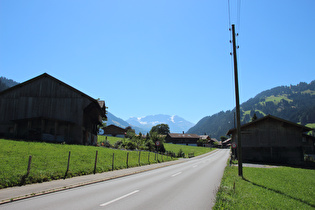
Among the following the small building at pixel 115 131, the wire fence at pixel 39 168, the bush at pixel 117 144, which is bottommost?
the wire fence at pixel 39 168

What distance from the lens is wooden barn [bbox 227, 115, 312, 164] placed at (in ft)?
111

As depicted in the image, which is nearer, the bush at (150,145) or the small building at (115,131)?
the bush at (150,145)

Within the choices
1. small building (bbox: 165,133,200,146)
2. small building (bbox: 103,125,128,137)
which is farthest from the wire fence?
small building (bbox: 165,133,200,146)

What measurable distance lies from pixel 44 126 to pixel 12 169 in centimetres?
1943

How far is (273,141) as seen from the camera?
34.9m

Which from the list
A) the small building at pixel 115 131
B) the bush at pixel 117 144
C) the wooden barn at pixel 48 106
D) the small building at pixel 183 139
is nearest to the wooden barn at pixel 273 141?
the bush at pixel 117 144

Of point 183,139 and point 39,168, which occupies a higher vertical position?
point 183,139

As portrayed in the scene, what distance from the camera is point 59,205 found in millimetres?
7074

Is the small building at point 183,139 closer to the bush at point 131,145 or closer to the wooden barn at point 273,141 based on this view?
the bush at point 131,145

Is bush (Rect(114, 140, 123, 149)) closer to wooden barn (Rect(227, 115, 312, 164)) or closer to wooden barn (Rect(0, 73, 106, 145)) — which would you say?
wooden barn (Rect(0, 73, 106, 145))

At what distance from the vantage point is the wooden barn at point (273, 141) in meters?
33.9

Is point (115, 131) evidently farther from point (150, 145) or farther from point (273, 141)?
point (273, 141)

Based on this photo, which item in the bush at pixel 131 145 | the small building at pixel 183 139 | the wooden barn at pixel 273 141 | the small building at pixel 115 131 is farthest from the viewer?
the small building at pixel 183 139

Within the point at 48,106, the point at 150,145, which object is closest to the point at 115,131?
the point at 150,145
